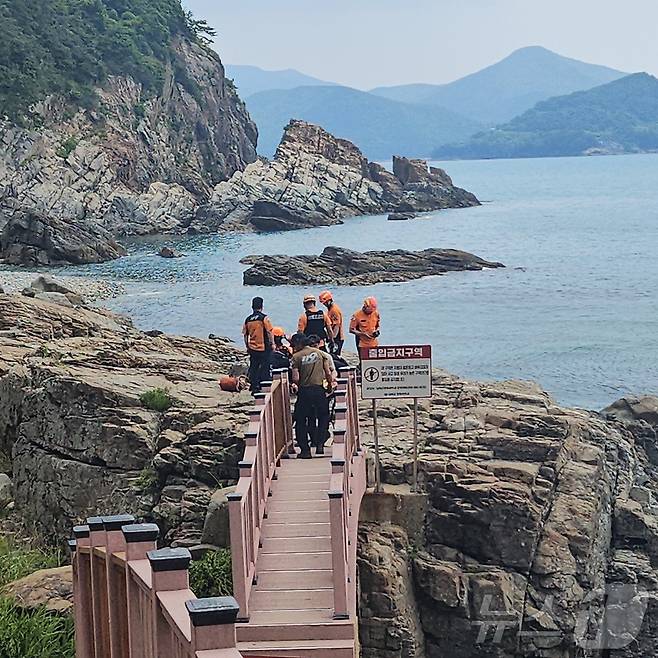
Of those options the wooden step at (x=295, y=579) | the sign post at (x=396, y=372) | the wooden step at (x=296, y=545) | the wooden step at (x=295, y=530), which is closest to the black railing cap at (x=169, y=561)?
the wooden step at (x=295, y=579)

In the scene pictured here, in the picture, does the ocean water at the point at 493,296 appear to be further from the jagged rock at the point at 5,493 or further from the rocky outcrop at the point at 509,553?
the jagged rock at the point at 5,493

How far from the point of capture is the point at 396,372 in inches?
538

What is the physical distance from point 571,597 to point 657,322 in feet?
123

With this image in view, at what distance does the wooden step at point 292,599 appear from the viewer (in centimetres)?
1009

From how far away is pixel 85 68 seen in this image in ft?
322

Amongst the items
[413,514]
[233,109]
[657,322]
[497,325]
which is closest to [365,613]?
[413,514]

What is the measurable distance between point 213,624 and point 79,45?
101 m

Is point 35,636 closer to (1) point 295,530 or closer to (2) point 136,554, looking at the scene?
(1) point 295,530

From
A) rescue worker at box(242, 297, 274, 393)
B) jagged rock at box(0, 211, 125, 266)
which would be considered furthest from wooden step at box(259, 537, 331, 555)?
Answer: jagged rock at box(0, 211, 125, 266)

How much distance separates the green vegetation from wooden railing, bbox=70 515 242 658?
8328 centimetres

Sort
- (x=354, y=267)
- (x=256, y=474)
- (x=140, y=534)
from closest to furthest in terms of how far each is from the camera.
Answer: (x=140, y=534) < (x=256, y=474) < (x=354, y=267)

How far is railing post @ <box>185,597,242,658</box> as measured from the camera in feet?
16.8

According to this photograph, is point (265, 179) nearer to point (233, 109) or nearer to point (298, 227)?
point (298, 227)

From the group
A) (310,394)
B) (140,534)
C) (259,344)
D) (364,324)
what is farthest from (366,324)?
(140,534)
